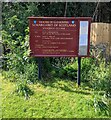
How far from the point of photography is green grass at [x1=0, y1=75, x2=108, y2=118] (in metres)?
5.12

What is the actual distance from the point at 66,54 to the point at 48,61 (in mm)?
989

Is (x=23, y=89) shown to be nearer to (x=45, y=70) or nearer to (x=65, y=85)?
(x=65, y=85)

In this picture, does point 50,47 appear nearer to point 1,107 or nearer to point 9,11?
point 1,107

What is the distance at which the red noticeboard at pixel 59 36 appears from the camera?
20.6ft

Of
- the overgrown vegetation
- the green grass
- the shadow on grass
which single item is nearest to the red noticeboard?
the overgrown vegetation

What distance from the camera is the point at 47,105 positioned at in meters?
5.45

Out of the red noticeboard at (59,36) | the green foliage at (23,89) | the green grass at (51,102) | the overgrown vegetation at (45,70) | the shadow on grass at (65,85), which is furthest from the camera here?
the red noticeboard at (59,36)

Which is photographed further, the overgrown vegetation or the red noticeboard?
the red noticeboard

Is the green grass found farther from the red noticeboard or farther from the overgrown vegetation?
the red noticeboard

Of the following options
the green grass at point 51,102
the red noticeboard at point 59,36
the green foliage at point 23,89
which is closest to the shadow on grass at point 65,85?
the green grass at point 51,102

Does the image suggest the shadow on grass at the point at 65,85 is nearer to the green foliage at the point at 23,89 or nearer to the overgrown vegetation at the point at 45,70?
the overgrown vegetation at the point at 45,70

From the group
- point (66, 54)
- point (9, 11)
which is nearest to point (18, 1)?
point (9, 11)

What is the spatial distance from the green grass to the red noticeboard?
782 mm

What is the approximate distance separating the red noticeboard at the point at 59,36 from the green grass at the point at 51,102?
78cm
